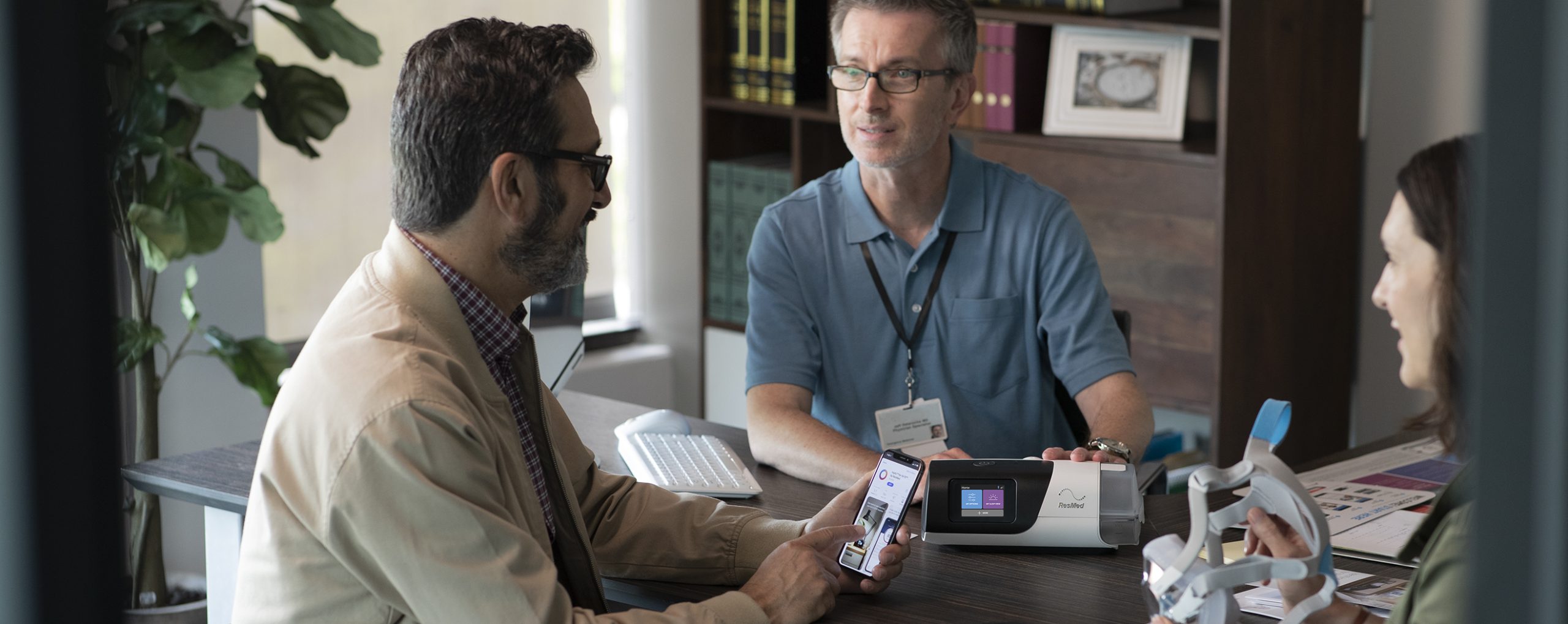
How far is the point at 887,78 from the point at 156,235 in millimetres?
1586

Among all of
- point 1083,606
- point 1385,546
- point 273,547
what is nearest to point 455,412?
point 273,547

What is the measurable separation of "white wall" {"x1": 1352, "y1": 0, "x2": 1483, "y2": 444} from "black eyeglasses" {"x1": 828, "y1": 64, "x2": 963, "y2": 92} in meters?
1.75

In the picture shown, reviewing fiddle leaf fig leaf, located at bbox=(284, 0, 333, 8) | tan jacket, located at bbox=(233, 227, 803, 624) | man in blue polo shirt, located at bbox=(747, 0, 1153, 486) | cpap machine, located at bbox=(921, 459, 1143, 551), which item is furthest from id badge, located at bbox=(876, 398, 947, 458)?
fiddle leaf fig leaf, located at bbox=(284, 0, 333, 8)

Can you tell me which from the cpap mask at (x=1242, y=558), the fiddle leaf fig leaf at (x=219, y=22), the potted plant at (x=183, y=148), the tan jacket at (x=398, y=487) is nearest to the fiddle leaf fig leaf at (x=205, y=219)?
the potted plant at (x=183, y=148)

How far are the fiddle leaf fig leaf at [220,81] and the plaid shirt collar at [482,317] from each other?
176cm

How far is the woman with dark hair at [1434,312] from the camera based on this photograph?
126 cm

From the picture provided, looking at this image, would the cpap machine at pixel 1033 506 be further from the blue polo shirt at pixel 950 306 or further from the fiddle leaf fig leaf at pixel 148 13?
the fiddle leaf fig leaf at pixel 148 13

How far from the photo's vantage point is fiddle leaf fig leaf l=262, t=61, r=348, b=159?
3.31m

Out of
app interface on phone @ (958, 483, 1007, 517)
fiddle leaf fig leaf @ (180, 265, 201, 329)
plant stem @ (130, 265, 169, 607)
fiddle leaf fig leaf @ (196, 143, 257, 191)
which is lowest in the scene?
plant stem @ (130, 265, 169, 607)

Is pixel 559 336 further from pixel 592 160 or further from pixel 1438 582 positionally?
pixel 1438 582

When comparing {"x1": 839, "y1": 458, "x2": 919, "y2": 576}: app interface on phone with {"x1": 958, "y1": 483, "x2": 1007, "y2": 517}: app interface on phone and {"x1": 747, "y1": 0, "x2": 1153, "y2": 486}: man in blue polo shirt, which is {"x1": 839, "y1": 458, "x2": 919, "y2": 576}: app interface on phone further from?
{"x1": 747, "y1": 0, "x2": 1153, "y2": 486}: man in blue polo shirt

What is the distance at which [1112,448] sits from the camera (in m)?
2.10

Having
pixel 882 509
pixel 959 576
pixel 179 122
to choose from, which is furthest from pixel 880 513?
pixel 179 122

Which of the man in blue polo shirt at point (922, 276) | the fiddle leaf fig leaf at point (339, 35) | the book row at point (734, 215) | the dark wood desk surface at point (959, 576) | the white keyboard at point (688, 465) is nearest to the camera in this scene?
the dark wood desk surface at point (959, 576)
